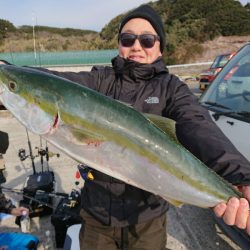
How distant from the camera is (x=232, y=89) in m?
4.89

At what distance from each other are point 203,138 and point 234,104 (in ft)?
8.50

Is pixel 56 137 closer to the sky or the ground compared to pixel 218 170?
closer to the sky

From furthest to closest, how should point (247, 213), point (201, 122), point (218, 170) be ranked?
1. point (201, 122)
2. point (218, 170)
3. point (247, 213)

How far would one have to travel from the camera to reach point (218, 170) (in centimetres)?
207

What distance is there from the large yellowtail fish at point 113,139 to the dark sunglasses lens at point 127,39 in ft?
2.64

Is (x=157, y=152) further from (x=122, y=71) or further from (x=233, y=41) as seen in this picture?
(x=233, y=41)

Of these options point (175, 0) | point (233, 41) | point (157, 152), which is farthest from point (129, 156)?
point (175, 0)

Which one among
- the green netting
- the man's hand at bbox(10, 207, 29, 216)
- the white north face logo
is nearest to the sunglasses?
the white north face logo

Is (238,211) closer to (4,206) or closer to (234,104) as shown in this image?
(234,104)

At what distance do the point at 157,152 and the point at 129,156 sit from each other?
5.9 inches

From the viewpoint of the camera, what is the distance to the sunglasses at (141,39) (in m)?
2.66

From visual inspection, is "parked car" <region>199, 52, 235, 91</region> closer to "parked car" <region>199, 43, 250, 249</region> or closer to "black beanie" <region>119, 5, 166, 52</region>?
"parked car" <region>199, 43, 250, 249</region>

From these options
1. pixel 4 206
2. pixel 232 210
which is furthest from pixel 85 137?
pixel 4 206

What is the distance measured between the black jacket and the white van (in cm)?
158
